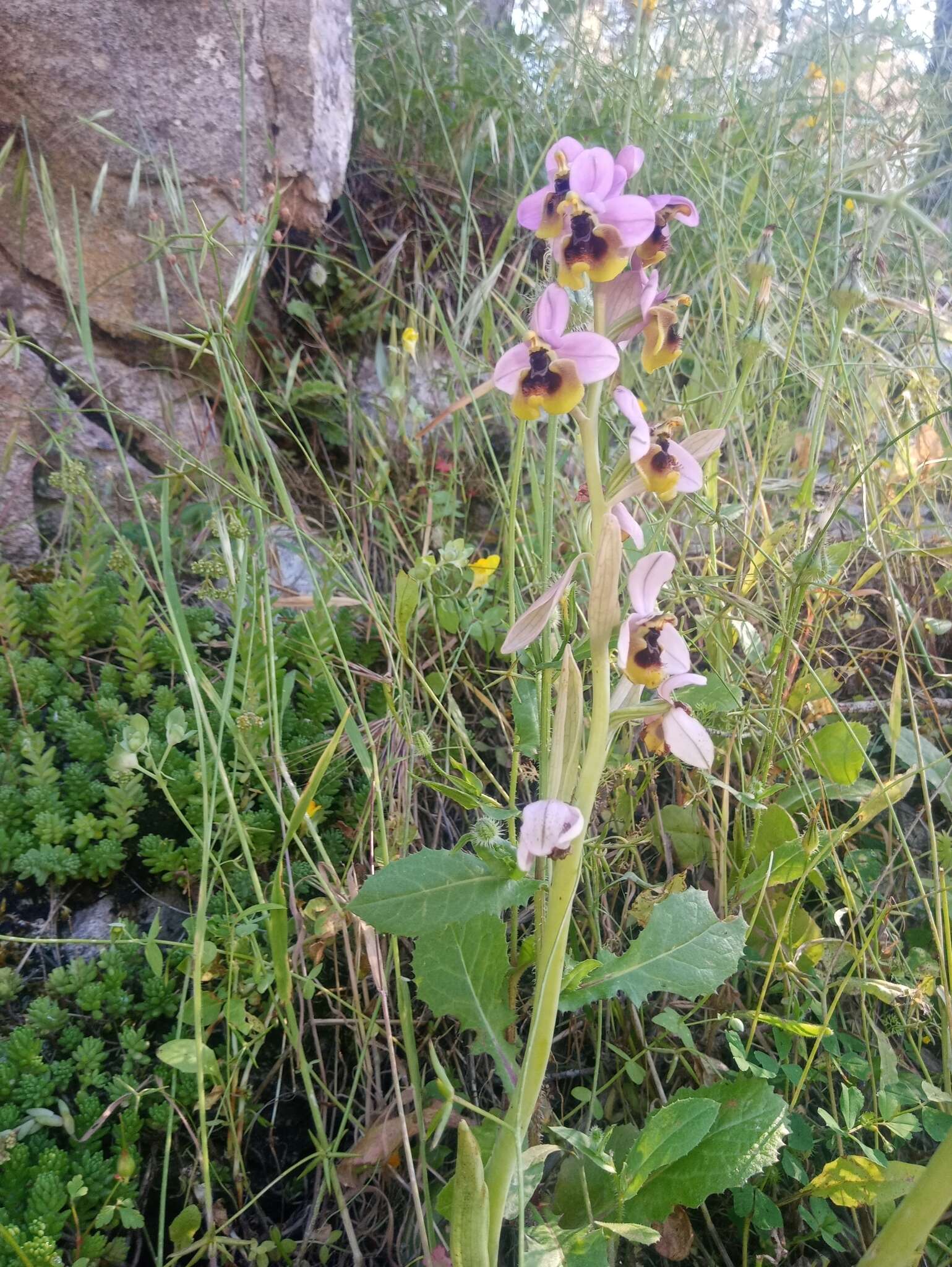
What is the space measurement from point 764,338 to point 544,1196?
1.48 meters

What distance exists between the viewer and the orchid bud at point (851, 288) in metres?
1.41

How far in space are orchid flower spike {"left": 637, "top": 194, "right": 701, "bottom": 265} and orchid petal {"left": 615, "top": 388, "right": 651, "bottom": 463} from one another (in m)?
0.21

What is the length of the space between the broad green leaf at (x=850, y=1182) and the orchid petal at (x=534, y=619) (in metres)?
0.82

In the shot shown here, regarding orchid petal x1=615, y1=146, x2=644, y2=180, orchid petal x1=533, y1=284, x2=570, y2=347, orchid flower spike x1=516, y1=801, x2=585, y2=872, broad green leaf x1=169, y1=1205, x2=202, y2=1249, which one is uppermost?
orchid petal x1=615, y1=146, x2=644, y2=180

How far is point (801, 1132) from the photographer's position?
1.17 metres

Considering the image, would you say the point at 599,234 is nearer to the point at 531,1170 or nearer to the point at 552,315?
the point at 552,315

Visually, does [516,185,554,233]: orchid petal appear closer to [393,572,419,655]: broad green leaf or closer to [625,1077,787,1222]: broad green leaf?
[393,572,419,655]: broad green leaf

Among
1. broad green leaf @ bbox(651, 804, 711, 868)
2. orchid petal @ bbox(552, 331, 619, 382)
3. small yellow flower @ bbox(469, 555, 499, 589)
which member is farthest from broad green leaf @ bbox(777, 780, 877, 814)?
orchid petal @ bbox(552, 331, 619, 382)

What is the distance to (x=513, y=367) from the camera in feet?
3.27

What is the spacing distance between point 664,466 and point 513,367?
0.73 ft

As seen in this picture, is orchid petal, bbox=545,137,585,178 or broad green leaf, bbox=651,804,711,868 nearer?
orchid petal, bbox=545,137,585,178

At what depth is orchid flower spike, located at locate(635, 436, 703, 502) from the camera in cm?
98

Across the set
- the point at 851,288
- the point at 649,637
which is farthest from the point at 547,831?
the point at 851,288

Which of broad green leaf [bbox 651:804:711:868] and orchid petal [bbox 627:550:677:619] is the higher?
orchid petal [bbox 627:550:677:619]
